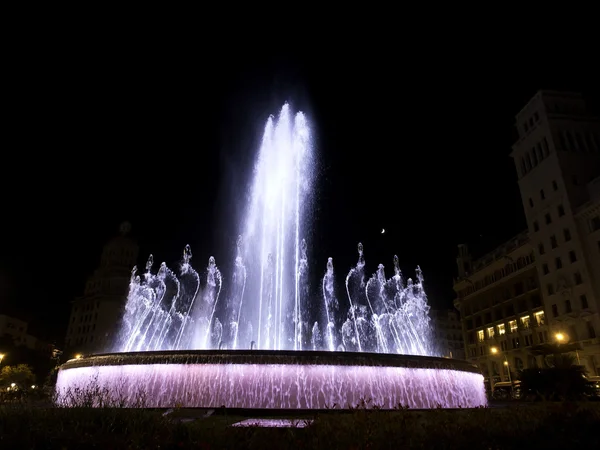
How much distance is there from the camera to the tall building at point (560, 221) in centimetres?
4509

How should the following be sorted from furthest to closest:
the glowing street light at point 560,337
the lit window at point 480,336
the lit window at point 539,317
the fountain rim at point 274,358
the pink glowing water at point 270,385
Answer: the lit window at point 480,336 → the lit window at point 539,317 → the glowing street light at point 560,337 → the fountain rim at point 274,358 → the pink glowing water at point 270,385

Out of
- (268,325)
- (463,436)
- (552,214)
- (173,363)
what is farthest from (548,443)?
(552,214)

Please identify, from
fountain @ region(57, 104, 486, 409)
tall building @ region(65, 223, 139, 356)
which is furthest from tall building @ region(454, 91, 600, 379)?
tall building @ region(65, 223, 139, 356)

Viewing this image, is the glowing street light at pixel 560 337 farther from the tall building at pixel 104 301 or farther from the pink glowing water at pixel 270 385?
the tall building at pixel 104 301

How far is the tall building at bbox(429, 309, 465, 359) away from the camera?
127m

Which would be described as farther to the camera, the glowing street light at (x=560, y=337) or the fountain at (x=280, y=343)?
the glowing street light at (x=560, y=337)

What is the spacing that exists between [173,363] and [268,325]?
1653 centimetres

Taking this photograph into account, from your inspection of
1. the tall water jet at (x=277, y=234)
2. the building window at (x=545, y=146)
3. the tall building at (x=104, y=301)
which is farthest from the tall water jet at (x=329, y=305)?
the tall building at (x=104, y=301)

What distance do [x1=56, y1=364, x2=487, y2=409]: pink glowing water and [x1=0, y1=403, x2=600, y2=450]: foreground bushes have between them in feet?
27.1

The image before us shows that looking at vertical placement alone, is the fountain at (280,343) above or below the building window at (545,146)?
below

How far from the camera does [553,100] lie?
56.5 metres

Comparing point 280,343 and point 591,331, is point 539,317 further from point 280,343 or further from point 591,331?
point 280,343

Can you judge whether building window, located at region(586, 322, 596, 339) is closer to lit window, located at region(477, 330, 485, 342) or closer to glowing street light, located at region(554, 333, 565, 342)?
glowing street light, located at region(554, 333, 565, 342)

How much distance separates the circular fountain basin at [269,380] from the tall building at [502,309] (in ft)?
143
